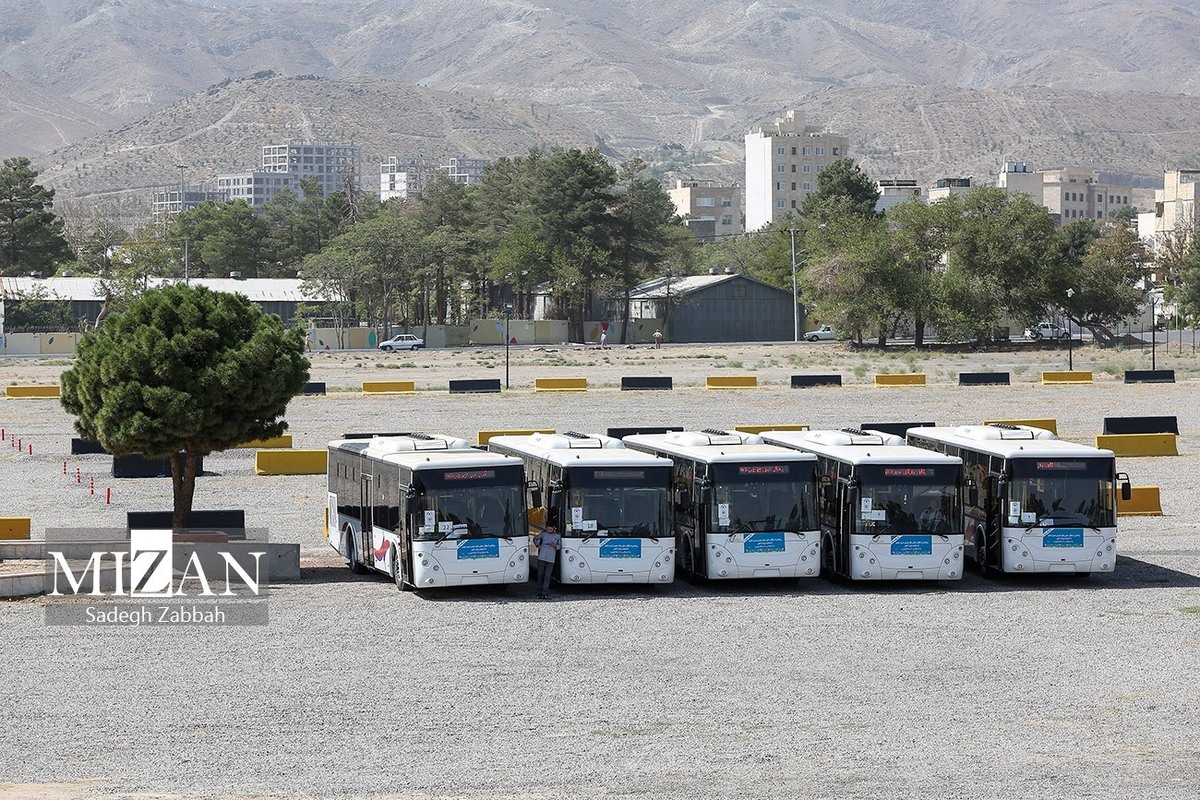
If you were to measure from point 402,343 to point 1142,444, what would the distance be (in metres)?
79.1

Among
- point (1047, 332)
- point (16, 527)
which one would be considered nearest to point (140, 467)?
point (16, 527)

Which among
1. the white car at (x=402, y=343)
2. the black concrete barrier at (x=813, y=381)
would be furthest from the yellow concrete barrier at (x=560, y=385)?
the white car at (x=402, y=343)

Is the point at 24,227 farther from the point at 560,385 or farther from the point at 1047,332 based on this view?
the point at 1047,332

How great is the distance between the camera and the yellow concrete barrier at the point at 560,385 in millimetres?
69062

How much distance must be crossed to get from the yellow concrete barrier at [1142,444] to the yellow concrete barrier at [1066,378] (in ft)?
84.4

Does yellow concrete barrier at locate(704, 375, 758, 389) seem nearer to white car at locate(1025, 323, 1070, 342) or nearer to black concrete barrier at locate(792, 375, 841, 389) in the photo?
black concrete barrier at locate(792, 375, 841, 389)

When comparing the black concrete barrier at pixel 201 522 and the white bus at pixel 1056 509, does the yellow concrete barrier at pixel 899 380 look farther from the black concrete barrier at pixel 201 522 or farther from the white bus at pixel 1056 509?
the black concrete barrier at pixel 201 522

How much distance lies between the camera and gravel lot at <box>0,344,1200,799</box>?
15.2 meters

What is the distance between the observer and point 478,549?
82.0 feet

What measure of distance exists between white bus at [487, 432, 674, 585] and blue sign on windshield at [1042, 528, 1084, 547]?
619cm

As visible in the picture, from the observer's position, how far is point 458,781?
49.5 feet

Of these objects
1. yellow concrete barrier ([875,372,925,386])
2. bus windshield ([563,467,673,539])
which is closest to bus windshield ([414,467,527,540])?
bus windshield ([563,467,673,539])

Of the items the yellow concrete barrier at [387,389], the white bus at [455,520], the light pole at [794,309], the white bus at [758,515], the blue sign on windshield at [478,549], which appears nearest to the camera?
the white bus at [455,520]

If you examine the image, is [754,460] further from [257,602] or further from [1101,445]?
[1101,445]
